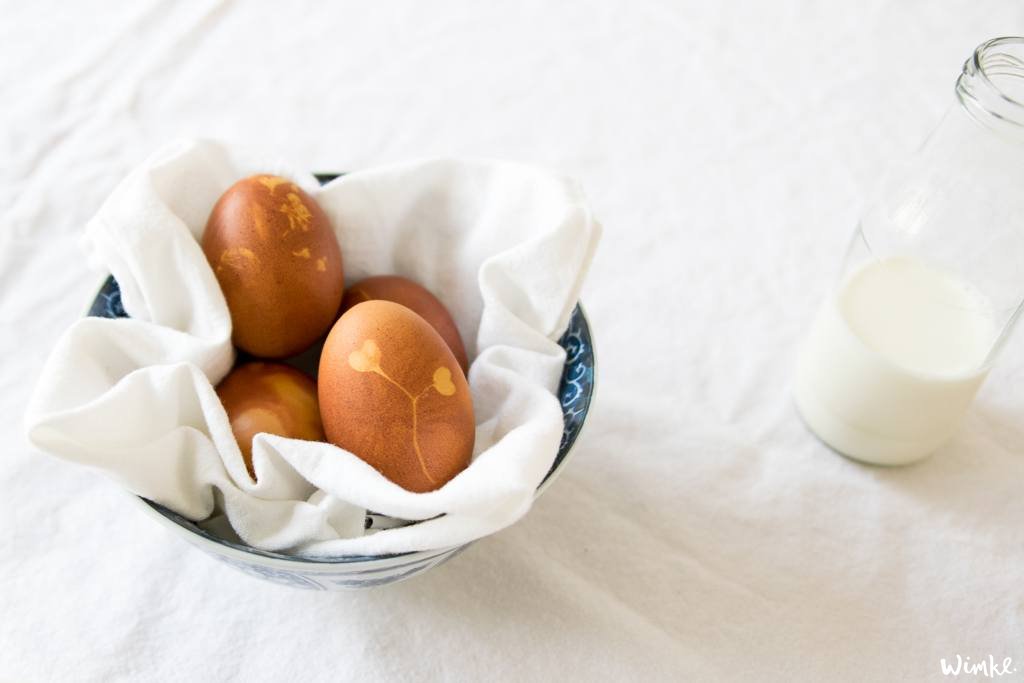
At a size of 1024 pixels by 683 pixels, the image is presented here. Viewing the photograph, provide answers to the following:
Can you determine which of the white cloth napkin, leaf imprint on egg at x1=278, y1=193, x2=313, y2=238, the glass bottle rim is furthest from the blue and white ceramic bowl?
the glass bottle rim

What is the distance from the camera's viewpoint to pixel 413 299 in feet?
1.73

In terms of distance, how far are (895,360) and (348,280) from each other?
1.17ft

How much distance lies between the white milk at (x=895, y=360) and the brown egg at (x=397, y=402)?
0.28 metres

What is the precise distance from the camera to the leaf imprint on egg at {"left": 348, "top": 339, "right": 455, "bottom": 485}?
0.43m

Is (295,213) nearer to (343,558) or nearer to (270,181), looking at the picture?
(270,181)

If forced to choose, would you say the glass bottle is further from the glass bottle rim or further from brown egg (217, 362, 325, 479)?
brown egg (217, 362, 325, 479)

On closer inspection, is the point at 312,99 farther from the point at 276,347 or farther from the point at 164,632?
the point at 164,632

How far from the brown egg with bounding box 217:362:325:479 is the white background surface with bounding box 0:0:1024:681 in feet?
0.34

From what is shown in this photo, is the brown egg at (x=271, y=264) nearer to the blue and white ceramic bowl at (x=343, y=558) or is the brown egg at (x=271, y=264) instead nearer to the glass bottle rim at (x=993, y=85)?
the blue and white ceramic bowl at (x=343, y=558)

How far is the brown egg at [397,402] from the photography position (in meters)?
0.43

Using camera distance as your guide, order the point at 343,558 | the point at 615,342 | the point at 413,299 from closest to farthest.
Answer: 1. the point at 343,558
2. the point at 413,299
3. the point at 615,342

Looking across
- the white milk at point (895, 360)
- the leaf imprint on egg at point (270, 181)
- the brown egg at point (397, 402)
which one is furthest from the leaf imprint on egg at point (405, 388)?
the white milk at point (895, 360)

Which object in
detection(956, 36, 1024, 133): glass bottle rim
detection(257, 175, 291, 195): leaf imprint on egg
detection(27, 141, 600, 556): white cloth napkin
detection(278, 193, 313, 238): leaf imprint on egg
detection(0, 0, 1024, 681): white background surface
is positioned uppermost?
detection(956, 36, 1024, 133): glass bottle rim

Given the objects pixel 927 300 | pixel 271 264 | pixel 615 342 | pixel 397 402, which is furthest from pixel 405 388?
pixel 927 300
